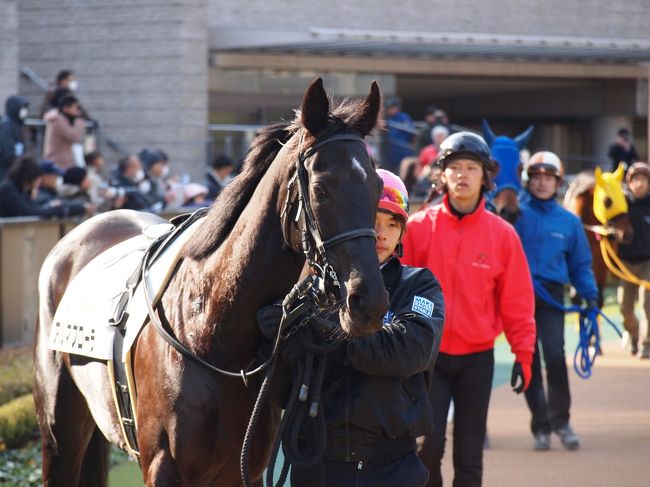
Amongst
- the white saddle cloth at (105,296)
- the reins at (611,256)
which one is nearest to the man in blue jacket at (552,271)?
the white saddle cloth at (105,296)

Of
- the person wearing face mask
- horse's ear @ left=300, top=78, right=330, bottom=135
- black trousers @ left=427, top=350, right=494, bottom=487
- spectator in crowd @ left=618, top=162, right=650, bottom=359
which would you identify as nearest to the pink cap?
horse's ear @ left=300, top=78, right=330, bottom=135

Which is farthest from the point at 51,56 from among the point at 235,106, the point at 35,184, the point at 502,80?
the point at 502,80

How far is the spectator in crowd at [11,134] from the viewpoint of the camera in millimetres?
12484

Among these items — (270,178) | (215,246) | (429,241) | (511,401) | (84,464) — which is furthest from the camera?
(511,401)

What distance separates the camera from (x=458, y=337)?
5.43 metres

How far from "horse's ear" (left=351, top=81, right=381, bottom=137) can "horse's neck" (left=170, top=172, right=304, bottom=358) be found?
0.35 metres

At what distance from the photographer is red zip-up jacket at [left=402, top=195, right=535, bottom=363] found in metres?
5.52

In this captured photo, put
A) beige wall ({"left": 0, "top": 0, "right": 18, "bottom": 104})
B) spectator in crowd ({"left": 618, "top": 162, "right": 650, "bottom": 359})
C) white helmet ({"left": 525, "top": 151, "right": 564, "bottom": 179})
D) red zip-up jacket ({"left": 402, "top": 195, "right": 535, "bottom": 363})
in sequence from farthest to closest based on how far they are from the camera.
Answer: beige wall ({"left": 0, "top": 0, "right": 18, "bottom": 104}), spectator in crowd ({"left": 618, "top": 162, "right": 650, "bottom": 359}), white helmet ({"left": 525, "top": 151, "right": 564, "bottom": 179}), red zip-up jacket ({"left": 402, "top": 195, "right": 535, "bottom": 363})

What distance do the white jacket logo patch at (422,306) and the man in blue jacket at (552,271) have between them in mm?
3779

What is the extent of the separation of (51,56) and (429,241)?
14505mm

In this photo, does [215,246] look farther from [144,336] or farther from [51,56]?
[51,56]

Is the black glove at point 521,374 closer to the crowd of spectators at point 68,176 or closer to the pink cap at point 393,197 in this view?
the pink cap at point 393,197

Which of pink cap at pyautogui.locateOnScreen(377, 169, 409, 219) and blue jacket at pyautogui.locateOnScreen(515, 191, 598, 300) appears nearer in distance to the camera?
pink cap at pyautogui.locateOnScreen(377, 169, 409, 219)

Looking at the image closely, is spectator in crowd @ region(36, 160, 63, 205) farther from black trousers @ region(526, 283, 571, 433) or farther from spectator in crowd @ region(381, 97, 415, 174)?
spectator in crowd @ region(381, 97, 415, 174)
